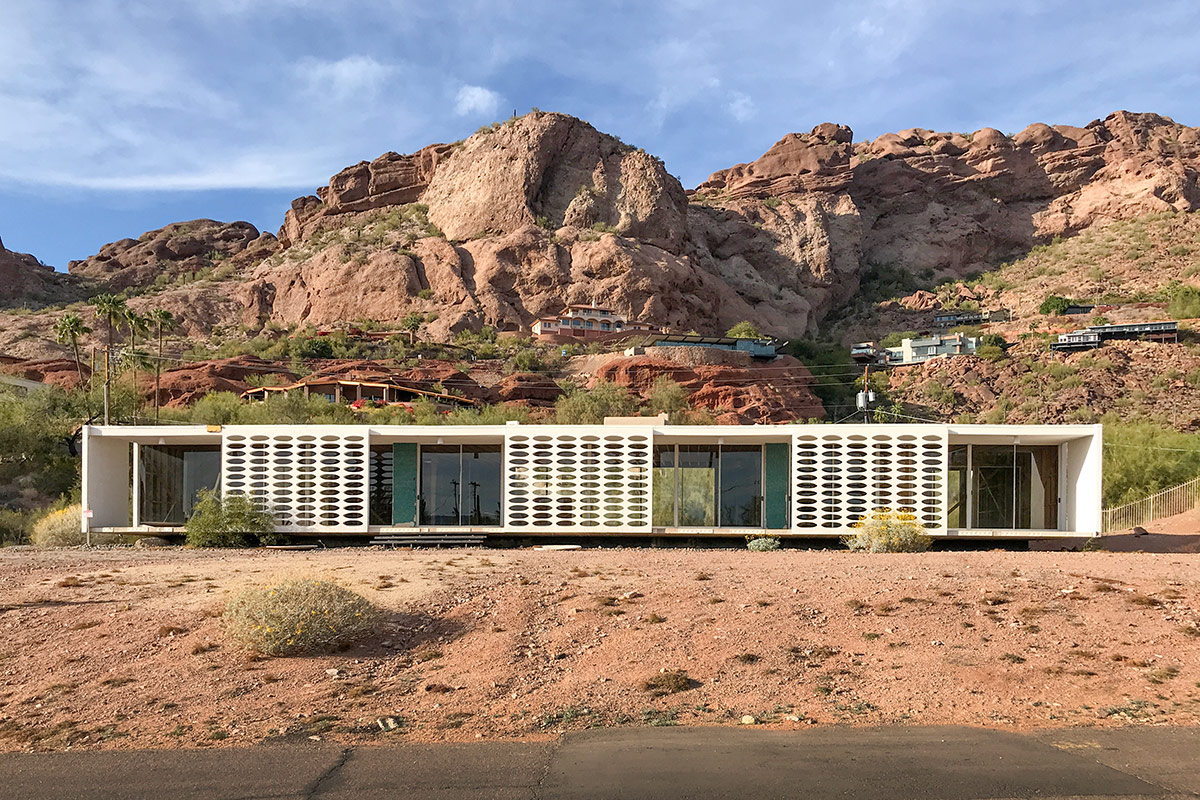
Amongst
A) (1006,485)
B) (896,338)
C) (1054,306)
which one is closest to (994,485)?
(1006,485)

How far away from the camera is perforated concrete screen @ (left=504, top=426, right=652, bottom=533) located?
2206cm

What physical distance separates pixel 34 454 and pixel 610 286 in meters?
45.7

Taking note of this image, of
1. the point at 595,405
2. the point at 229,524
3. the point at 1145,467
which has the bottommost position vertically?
the point at 229,524

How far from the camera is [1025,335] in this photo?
67812 mm

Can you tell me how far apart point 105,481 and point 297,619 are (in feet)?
50.5

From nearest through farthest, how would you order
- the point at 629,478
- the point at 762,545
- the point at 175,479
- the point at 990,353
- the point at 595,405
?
the point at 762,545
the point at 629,478
the point at 175,479
the point at 595,405
the point at 990,353

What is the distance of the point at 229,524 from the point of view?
21406mm

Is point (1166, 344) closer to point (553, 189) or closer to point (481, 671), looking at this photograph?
point (553, 189)

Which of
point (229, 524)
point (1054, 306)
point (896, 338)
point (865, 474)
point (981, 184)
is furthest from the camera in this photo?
point (981, 184)

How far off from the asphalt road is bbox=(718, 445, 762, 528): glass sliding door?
14.4m

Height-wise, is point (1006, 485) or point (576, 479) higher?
point (576, 479)

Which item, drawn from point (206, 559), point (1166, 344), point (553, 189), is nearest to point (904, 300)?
point (1166, 344)

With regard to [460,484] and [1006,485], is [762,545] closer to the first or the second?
[1006,485]

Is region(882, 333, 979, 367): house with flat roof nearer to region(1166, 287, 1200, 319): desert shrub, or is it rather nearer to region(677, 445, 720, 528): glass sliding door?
region(1166, 287, 1200, 319): desert shrub
